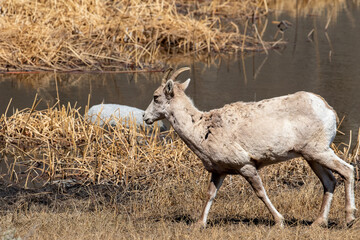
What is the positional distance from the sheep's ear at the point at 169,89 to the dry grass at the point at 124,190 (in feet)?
4.28

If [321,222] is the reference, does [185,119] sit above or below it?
above

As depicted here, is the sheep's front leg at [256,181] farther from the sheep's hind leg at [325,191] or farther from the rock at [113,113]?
the rock at [113,113]

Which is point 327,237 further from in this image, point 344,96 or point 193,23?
point 193,23

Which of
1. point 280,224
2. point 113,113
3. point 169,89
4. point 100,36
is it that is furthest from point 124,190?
point 100,36

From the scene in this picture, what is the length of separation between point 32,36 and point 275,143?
10263 millimetres

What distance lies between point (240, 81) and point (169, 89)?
768 centimetres

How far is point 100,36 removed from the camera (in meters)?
16.1

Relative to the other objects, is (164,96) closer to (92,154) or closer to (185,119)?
(185,119)

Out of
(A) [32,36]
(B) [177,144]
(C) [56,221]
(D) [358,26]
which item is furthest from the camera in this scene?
(D) [358,26]

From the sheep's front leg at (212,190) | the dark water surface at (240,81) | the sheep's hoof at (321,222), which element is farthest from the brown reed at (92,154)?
the sheep's hoof at (321,222)

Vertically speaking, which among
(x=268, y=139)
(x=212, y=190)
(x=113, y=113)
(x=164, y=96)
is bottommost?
(x=113, y=113)

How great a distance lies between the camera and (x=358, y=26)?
749 inches

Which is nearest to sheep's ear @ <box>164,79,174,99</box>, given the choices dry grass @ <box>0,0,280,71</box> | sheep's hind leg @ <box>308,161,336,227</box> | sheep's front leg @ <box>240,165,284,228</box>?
sheep's front leg @ <box>240,165,284,228</box>

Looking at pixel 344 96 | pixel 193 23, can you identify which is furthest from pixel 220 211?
pixel 193 23
